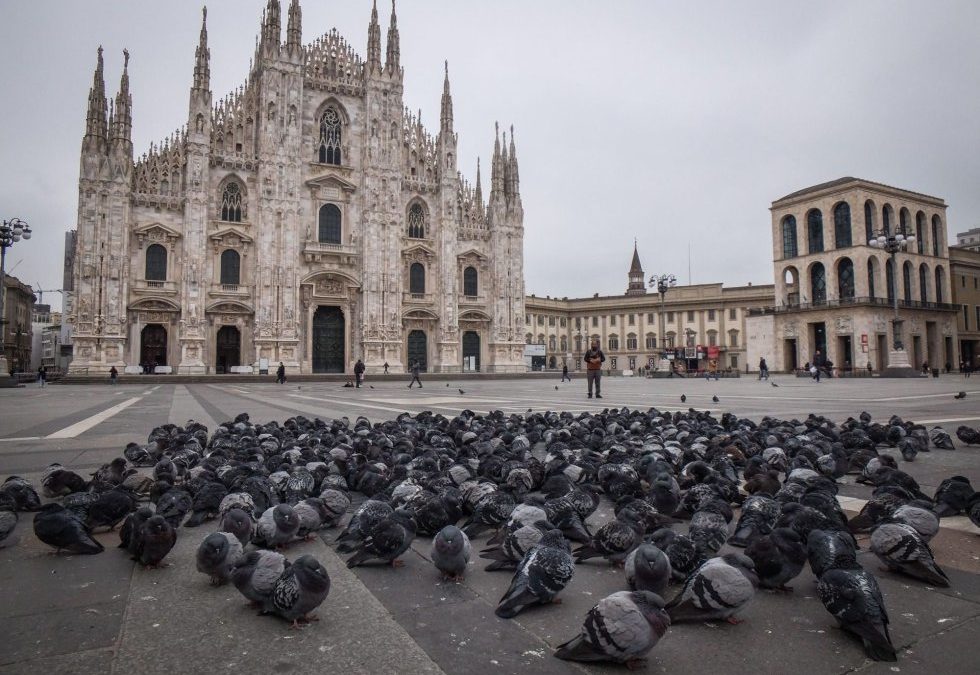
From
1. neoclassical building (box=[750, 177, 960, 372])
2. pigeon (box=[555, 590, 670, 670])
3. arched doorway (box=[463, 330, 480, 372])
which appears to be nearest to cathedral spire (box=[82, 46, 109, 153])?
arched doorway (box=[463, 330, 480, 372])

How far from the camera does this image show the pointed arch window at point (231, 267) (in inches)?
1491

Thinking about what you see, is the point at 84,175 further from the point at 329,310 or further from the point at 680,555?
the point at 680,555

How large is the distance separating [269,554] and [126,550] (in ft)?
4.41

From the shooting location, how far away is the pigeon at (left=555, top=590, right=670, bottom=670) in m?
1.84

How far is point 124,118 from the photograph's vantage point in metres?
35.3

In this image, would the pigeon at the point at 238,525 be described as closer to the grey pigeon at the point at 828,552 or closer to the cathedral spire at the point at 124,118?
the grey pigeon at the point at 828,552

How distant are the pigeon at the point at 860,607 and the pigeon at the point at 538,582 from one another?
3.24 feet

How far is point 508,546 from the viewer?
2.83m

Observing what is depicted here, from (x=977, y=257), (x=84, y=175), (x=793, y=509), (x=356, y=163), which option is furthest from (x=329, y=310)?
(x=977, y=257)

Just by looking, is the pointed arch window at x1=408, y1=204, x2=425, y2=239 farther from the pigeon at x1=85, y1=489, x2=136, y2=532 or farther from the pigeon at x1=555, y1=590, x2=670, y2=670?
the pigeon at x1=555, y1=590, x2=670, y2=670

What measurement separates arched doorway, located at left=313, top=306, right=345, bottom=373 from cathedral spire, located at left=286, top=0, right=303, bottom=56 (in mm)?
18471

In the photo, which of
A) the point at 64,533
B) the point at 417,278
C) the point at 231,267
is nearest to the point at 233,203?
the point at 231,267

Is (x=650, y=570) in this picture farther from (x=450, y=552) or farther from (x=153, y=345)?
(x=153, y=345)

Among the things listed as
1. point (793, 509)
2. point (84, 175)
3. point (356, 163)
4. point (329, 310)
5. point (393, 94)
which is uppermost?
point (393, 94)
